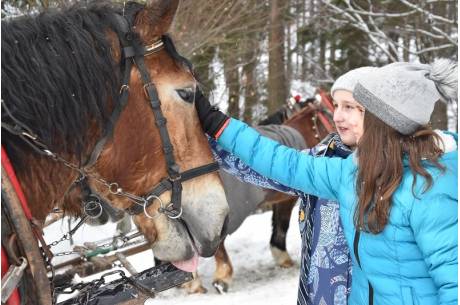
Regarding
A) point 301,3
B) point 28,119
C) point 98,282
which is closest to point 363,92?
point 28,119

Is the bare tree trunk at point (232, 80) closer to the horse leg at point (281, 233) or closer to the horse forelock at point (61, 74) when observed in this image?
the horse leg at point (281, 233)

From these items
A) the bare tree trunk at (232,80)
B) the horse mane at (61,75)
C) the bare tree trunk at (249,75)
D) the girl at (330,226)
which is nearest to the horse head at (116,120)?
the horse mane at (61,75)

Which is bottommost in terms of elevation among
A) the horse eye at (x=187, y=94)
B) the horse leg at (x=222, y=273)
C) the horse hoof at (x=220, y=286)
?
the horse hoof at (x=220, y=286)

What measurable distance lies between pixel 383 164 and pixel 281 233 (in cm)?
454

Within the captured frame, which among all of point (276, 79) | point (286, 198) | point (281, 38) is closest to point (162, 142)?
point (286, 198)

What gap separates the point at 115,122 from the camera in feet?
5.84

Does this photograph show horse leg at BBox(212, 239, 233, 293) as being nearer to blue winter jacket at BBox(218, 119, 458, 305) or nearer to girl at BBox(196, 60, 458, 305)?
blue winter jacket at BBox(218, 119, 458, 305)

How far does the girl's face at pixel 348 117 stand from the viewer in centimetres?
226

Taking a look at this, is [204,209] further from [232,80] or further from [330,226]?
[232,80]

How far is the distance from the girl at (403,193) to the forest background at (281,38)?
3.53 feet

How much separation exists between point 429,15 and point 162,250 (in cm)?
784

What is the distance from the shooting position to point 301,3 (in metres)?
8.76

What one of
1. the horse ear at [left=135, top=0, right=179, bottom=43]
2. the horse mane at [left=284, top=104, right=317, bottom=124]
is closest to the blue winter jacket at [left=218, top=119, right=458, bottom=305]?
the horse ear at [left=135, top=0, right=179, bottom=43]

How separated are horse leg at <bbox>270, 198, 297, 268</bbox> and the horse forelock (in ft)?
15.4
